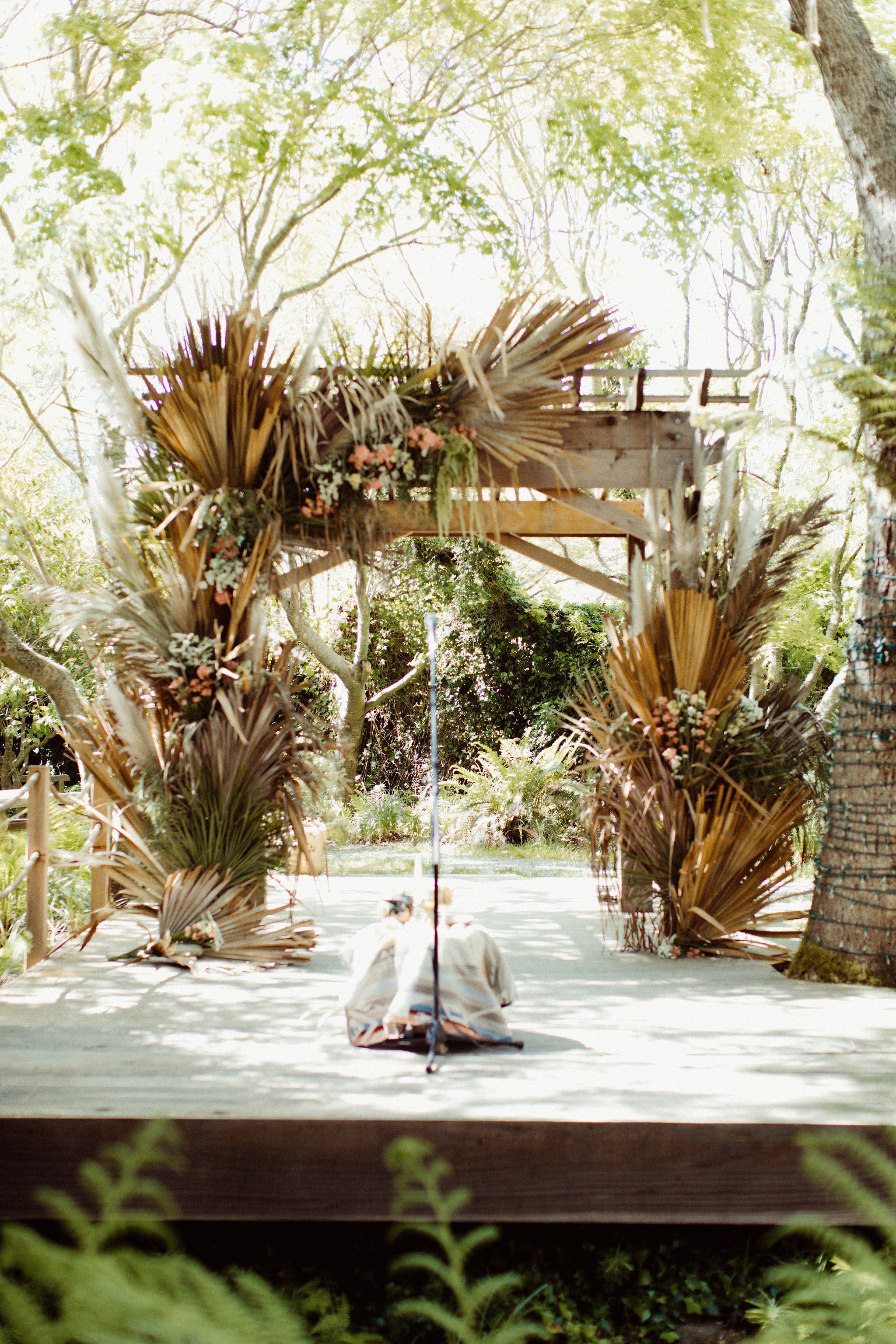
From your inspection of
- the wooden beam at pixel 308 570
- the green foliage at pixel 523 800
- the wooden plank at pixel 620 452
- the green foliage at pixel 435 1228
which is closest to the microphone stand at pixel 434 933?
the green foliage at pixel 435 1228

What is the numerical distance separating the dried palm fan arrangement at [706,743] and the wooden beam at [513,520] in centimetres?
72

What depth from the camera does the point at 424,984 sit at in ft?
11.5

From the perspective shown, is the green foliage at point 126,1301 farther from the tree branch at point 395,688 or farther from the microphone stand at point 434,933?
the tree branch at point 395,688

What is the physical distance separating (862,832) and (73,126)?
6.56 meters

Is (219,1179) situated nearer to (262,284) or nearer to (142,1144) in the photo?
(142,1144)

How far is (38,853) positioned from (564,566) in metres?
3.22

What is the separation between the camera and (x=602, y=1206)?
267cm

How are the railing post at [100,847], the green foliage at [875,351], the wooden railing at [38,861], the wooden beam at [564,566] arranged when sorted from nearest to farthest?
the green foliage at [875,351]
the wooden railing at [38,861]
the railing post at [100,847]
the wooden beam at [564,566]

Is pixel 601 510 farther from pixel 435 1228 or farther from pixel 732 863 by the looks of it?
pixel 435 1228

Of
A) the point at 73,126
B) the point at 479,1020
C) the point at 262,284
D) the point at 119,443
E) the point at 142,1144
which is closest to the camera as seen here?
the point at 142,1144

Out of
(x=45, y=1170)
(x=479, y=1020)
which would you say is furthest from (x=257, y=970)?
(x=45, y=1170)

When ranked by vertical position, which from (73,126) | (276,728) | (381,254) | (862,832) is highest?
(381,254)

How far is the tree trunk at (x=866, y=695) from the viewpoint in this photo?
4254mm

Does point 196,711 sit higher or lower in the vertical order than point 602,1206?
higher
